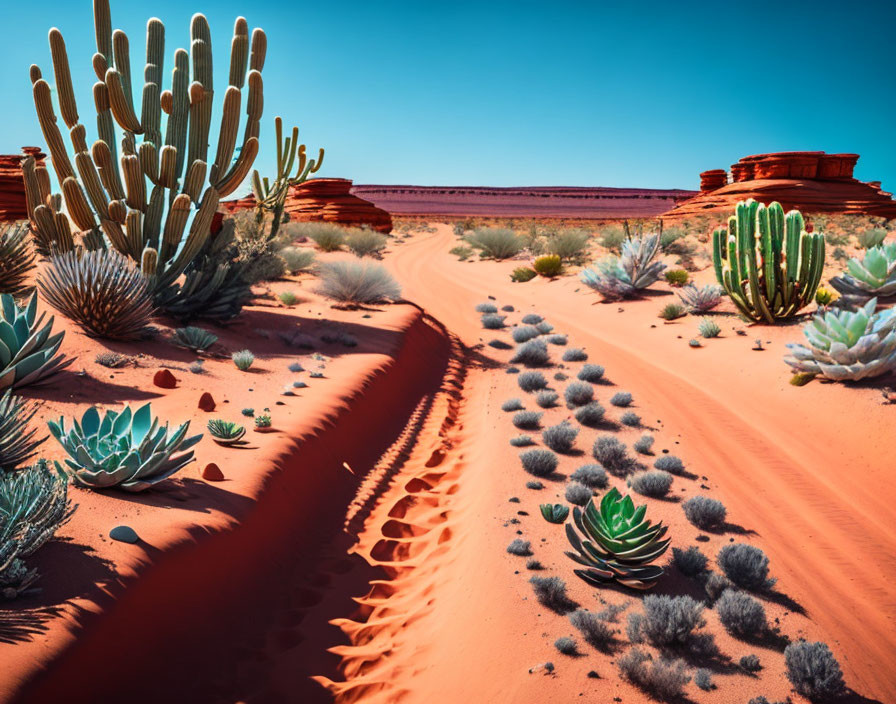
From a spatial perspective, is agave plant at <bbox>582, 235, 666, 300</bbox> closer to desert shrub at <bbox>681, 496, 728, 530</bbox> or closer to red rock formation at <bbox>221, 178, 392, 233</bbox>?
desert shrub at <bbox>681, 496, 728, 530</bbox>

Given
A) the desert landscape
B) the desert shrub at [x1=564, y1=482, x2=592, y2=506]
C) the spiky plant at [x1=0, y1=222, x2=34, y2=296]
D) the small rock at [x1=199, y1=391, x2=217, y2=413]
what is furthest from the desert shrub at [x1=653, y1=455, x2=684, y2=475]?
the spiky plant at [x1=0, y1=222, x2=34, y2=296]

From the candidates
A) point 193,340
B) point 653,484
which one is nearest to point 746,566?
point 653,484

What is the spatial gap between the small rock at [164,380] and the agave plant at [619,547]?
192 inches

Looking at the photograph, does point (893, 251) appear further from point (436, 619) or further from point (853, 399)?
point (436, 619)

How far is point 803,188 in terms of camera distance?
36.4 meters

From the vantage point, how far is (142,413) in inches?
190

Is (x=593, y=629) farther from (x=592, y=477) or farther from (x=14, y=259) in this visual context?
(x=14, y=259)

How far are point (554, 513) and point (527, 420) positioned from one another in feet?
7.44

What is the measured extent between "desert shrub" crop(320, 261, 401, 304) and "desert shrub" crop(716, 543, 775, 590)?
32.9 ft

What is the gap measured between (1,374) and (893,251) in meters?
13.3

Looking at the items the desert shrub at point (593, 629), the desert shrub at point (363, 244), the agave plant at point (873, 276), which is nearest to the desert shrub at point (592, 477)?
the desert shrub at point (593, 629)

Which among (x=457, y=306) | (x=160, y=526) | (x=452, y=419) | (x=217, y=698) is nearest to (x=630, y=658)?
(x=217, y=698)

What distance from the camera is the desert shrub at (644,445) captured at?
7.01 metres

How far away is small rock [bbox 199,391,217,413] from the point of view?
666 centimetres
